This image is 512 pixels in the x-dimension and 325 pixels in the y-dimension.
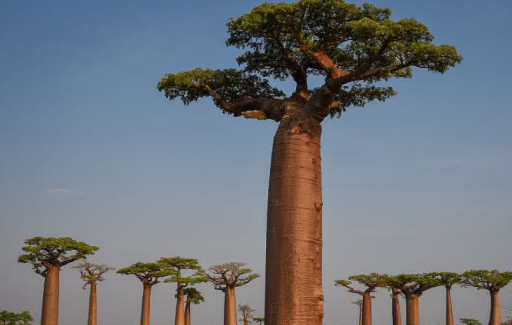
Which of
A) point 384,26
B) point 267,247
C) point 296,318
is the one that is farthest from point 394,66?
point 296,318

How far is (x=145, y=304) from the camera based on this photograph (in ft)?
77.8

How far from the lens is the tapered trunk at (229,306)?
80.6 ft

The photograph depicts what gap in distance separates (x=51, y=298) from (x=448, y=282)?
1921 cm

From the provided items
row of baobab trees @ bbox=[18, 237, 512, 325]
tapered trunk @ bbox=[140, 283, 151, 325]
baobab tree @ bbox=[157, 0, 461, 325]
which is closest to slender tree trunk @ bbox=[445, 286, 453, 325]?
row of baobab trees @ bbox=[18, 237, 512, 325]

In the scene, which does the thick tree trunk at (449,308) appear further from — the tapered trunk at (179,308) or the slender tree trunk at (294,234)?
the slender tree trunk at (294,234)

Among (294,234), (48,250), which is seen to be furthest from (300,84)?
(48,250)

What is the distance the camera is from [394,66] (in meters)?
7.25

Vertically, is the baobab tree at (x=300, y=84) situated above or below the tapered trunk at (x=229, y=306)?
above

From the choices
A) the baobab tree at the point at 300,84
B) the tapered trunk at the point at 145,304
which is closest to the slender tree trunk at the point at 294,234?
the baobab tree at the point at 300,84

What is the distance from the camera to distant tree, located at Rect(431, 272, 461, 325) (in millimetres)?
26641

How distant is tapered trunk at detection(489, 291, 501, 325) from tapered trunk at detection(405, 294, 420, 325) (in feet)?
11.7

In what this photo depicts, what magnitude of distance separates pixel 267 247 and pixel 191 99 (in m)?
3.30

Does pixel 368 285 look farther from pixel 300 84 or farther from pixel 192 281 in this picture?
pixel 300 84

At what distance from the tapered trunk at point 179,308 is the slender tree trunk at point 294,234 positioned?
18221 millimetres
